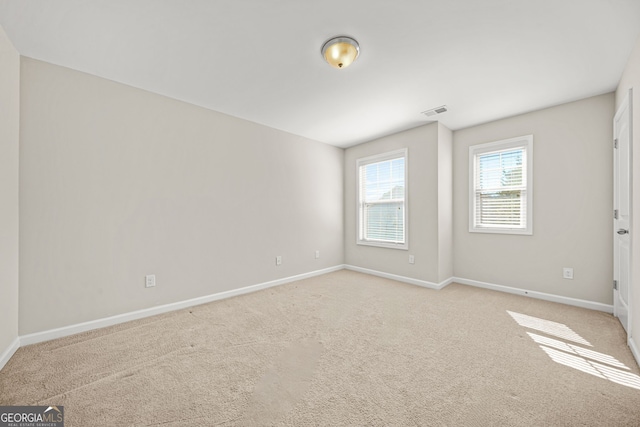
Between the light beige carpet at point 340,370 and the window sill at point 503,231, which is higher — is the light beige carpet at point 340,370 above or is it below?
below

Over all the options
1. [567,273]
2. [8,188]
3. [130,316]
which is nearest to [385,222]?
[567,273]

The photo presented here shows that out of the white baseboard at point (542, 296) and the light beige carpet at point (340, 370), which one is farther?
the white baseboard at point (542, 296)

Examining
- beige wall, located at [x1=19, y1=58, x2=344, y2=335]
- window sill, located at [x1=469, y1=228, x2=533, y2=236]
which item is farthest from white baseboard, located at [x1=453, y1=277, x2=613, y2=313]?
beige wall, located at [x1=19, y1=58, x2=344, y2=335]

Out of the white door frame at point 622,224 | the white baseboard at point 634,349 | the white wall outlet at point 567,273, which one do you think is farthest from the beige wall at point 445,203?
the white baseboard at point 634,349

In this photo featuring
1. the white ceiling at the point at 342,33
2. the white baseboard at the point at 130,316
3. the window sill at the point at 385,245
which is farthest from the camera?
the window sill at the point at 385,245

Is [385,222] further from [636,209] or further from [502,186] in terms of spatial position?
[636,209]

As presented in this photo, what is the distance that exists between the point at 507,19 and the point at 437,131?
1989 millimetres

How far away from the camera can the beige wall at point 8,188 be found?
1862 mm

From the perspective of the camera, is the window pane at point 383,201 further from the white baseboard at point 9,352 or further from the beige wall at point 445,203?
the white baseboard at point 9,352

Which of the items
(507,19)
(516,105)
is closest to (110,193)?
(507,19)

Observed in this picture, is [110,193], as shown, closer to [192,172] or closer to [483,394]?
[192,172]

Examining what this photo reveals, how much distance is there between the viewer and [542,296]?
3227 mm

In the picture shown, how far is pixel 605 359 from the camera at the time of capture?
192 centimetres

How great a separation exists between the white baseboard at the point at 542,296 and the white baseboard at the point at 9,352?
4912 mm
